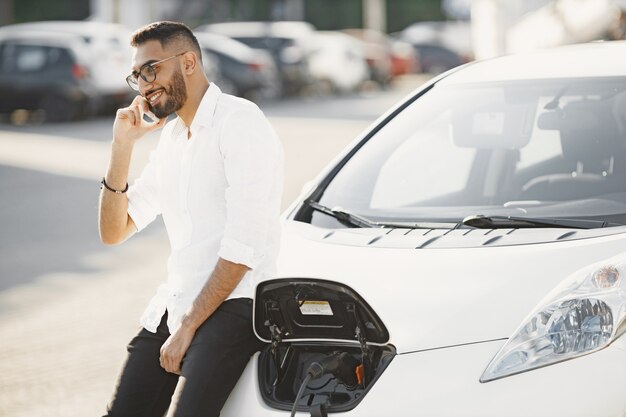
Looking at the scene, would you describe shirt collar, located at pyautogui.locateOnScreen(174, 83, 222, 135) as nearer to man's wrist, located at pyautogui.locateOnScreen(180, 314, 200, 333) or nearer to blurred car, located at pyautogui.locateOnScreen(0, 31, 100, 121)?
man's wrist, located at pyautogui.locateOnScreen(180, 314, 200, 333)

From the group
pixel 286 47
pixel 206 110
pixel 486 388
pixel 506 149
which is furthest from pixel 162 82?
pixel 286 47

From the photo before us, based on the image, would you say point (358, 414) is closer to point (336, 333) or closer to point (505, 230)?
point (336, 333)

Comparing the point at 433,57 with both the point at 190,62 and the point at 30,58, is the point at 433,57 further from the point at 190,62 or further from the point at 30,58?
the point at 190,62

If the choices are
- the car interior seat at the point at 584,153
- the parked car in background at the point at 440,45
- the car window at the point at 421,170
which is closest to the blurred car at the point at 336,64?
the parked car in background at the point at 440,45

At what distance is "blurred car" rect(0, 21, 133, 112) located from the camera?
2180 cm

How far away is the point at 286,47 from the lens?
30.0 metres

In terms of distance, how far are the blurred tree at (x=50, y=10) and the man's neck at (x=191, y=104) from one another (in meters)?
42.1

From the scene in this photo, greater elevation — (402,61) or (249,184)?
(249,184)

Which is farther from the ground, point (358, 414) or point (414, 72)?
point (358, 414)

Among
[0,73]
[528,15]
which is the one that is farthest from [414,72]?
[528,15]

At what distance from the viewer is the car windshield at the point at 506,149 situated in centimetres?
413

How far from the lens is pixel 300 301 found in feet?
11.5

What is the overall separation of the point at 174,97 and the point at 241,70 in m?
22.8

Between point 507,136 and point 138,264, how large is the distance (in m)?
4.85
